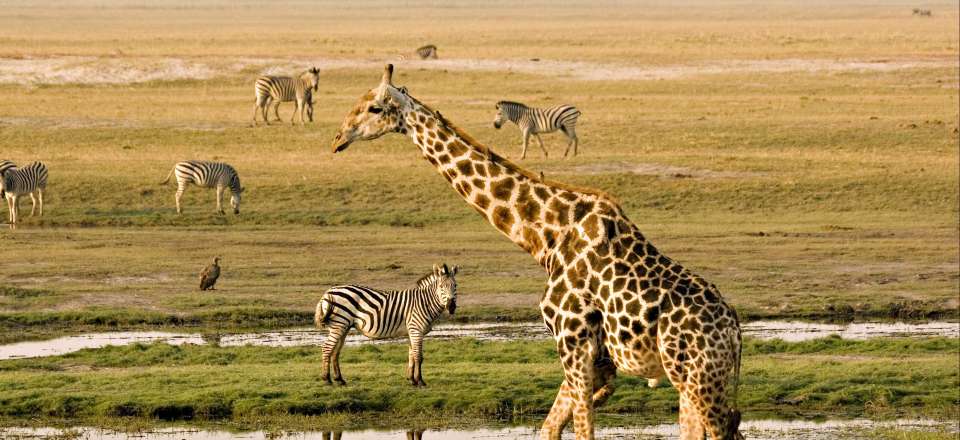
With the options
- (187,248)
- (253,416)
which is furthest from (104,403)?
(187,248)

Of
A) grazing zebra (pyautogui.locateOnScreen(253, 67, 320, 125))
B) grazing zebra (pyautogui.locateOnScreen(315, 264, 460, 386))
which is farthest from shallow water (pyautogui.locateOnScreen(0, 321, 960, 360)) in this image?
grazing zebra (pyautogui.locateOnScreen(253, 67, 320, 125))

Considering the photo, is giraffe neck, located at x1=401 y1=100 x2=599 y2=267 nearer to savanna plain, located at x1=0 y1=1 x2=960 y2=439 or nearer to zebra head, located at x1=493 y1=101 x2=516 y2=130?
savanna plain, located at x1=0 y1=1 x2=960 y2=439

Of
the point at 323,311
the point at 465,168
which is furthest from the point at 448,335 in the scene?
the point at 465,168

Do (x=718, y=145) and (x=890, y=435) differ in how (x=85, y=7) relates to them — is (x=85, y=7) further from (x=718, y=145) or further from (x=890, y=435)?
(x=890, y=435)

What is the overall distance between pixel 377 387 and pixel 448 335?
5045 mm

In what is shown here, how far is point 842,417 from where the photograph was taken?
1675cm

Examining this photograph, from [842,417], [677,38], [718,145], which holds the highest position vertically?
[677,38]

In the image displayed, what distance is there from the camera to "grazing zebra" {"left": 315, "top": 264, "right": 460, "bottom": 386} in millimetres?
17250

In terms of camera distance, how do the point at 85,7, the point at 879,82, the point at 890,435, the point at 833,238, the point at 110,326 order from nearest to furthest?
the point at 890,435
the point at 110,326
the point at 833,238
the point at 879,82
the point at 85,7

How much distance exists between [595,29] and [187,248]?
274 feet

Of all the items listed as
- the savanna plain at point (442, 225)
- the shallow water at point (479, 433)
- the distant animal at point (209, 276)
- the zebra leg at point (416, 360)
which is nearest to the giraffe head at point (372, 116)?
the shallow water at point (479, 433)

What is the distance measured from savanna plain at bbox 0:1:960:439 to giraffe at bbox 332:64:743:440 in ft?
19.5

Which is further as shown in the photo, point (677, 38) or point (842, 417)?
point (677, 38)

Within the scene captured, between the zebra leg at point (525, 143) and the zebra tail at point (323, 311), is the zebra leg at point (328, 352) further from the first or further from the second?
the zebra leg at point (525, 143)
